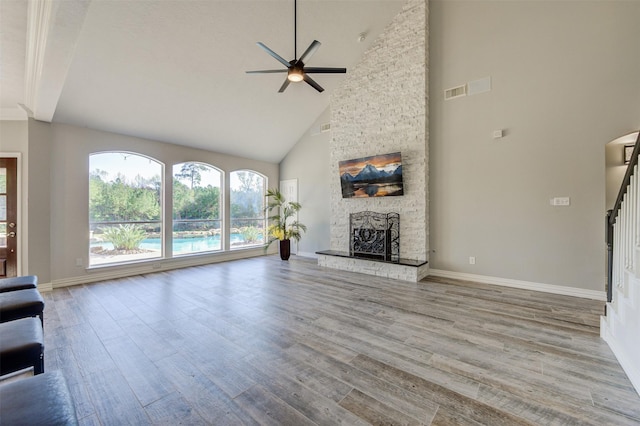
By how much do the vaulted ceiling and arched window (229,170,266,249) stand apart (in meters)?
1.50

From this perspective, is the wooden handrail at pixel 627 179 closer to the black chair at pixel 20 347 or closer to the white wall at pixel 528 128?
the white wall at pixel 528 128

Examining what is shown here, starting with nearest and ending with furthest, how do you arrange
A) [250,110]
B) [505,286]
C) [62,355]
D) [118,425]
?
1. [118,425]
2. [62,355]
3. [505,286]
4. [250,110]

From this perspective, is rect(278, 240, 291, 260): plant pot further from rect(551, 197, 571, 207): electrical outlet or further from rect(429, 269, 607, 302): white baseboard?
rect(551, 197, 571, 207): electrical outlet

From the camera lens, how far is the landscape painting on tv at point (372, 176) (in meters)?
5.56

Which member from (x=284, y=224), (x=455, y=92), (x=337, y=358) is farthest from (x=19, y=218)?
(x=455, y=92)

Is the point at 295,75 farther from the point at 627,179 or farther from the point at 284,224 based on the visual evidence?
the point at 284,224

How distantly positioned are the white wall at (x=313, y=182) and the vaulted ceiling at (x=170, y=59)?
3.48ft

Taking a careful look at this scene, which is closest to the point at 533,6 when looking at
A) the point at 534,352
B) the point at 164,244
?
the point at 534,352

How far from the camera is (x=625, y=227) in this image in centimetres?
252

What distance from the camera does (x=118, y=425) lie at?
5.66 ft

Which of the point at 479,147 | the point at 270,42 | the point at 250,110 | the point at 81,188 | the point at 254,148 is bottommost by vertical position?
the point at 81,188

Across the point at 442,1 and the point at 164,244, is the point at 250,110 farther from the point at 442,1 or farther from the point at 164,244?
the point at 442,1

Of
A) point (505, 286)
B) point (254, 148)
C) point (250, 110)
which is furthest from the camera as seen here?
point (254, 148)

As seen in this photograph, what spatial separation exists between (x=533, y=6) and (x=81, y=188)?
28.4 feet
